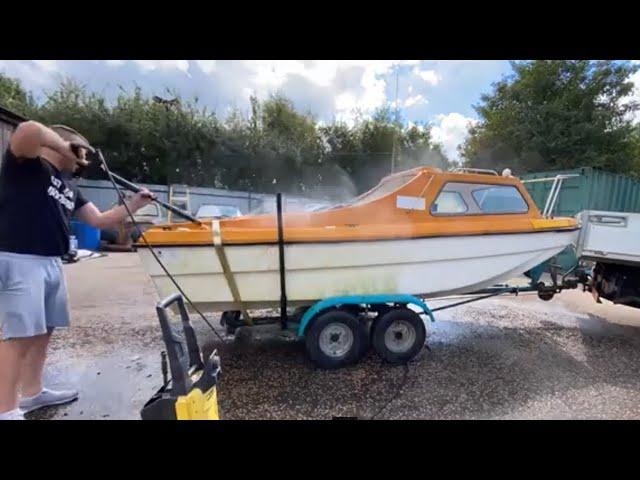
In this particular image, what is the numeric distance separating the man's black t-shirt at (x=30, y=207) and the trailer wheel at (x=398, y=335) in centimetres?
238

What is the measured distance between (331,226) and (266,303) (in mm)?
872

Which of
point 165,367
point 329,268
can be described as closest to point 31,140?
point 165,367

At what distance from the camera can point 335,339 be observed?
3068mm

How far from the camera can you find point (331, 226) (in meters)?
3.15

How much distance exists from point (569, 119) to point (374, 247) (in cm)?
1323

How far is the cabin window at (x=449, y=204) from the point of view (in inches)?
129

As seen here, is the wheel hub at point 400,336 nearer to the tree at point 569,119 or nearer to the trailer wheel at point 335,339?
the trailer wheel at point 335,339

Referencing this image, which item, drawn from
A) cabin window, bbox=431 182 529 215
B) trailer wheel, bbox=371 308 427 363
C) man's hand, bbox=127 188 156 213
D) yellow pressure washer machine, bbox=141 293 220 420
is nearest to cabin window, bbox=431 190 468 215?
cabin window, bbox=431 182 529 215

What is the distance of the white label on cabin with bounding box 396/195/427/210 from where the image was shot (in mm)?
3203

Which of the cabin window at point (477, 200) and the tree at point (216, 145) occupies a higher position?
the tree at point (216, 145)

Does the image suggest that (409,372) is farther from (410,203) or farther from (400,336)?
(410,203)

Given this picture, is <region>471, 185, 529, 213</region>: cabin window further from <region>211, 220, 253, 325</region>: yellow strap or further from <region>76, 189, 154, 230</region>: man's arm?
<region>76, 189, 154, 230</region>: man's arm

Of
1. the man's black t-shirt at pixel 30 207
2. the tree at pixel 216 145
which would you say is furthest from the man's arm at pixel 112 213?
the tree at pixel 216 145
